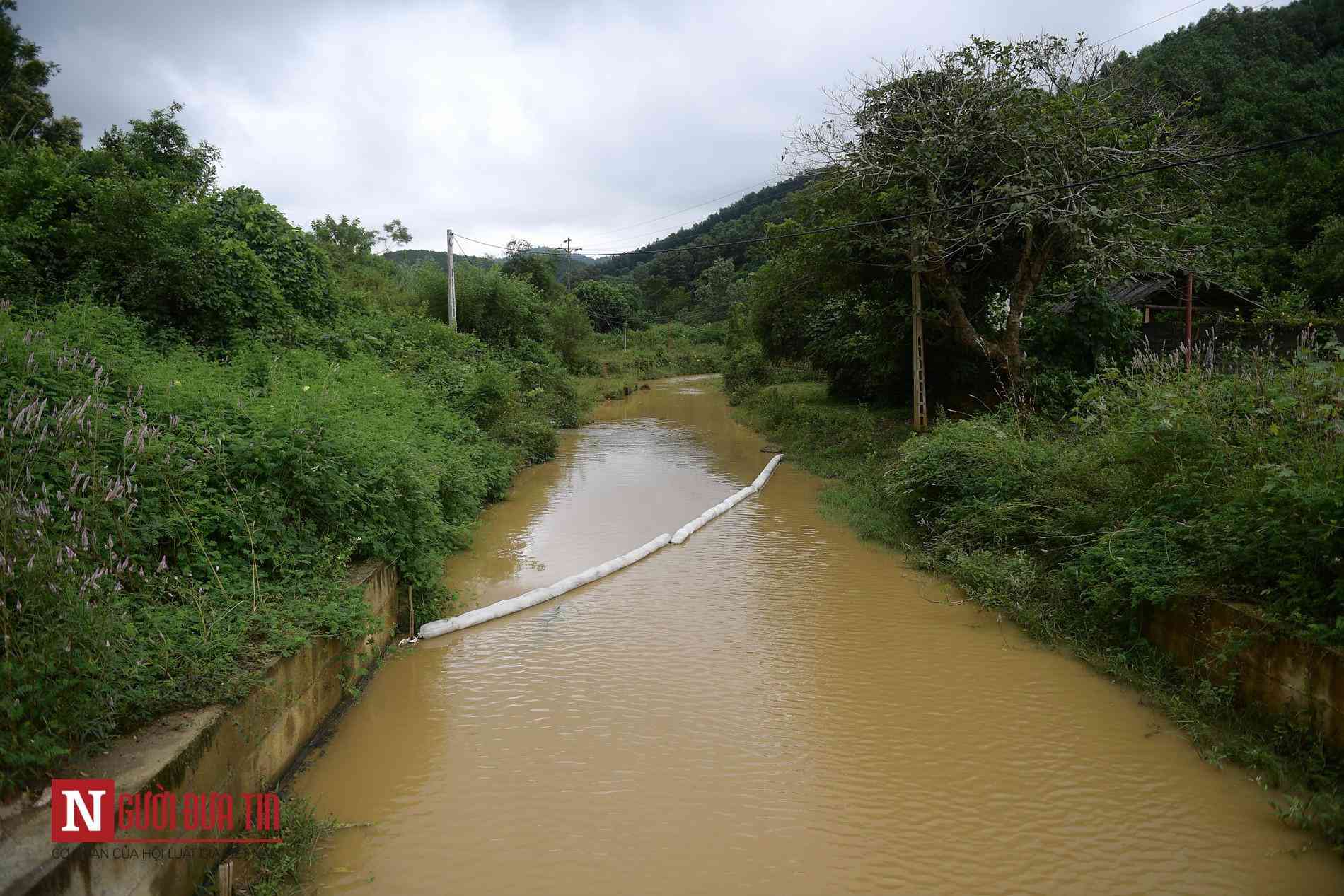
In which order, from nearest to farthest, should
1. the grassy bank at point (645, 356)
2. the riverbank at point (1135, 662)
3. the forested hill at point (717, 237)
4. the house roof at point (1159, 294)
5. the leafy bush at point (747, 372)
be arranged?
1. the riverbank at point (1135, 662)
2. the house roof at point (1159, 294)
3. the leafy bush at point (747, 372)
4. the grassy bank at point (645, 356)
5. the forested hill at point (717, 237)

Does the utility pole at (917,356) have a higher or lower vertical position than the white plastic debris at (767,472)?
higher

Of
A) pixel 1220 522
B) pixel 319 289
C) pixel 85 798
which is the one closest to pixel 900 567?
pixel 1220 522

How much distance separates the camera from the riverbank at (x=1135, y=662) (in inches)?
164

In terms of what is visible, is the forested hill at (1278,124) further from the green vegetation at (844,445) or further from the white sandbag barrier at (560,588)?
the white sandbag barrier at (560,588)

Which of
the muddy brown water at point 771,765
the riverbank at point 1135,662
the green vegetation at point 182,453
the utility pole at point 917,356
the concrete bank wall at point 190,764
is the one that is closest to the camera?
the concrete bank wall at point 190,764

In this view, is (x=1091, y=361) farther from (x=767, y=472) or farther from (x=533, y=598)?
(x=533, y=598)

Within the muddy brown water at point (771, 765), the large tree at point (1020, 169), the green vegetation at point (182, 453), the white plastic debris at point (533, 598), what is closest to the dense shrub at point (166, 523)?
the green vegetation at point (182, 453)

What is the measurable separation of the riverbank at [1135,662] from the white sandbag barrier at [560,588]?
7.04 feet

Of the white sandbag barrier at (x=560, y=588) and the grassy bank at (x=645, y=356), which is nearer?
the white sandbag barrier at (x=560, y=588)

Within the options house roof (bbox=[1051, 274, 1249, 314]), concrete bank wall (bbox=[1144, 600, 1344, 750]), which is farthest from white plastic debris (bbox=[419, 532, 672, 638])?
house roof (bbox=[1051, 274, 1249, 314])

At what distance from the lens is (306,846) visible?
369cm

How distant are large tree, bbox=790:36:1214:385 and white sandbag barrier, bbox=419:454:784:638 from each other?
6.02 m

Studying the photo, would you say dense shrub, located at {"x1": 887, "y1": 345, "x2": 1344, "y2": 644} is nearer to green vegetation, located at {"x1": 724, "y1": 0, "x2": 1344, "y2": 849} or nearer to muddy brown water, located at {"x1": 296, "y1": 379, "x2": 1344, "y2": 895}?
green vegetation, located at {"x1": 724, "y1": 0, "x2": 1344, "y2": 849}

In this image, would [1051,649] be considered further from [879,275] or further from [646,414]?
[646,414]
